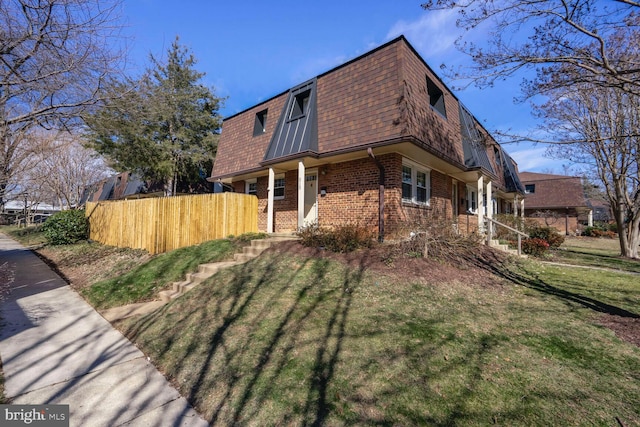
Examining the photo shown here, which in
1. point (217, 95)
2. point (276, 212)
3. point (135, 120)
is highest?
point (217, 95)

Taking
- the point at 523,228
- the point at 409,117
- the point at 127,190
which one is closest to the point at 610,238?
the point at 523,228

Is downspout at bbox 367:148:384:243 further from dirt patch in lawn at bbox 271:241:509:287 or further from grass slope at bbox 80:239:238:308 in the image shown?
grass slope at bbox 80:239:238:308

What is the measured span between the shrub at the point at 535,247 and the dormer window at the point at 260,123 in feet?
39.9

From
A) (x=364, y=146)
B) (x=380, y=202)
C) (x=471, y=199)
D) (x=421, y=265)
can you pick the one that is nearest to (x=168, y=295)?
(x=421, y=265)

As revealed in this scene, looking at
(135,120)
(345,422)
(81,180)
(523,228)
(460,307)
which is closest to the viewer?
(345,422)

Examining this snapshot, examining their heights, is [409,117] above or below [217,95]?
below

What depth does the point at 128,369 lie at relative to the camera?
3.77m

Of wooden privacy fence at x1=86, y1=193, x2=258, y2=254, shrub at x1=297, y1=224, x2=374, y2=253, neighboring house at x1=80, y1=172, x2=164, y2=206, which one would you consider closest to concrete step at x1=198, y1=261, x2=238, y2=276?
shrub at x1=297, y1=224, x2=374, y2=253

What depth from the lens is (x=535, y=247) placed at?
11.7m

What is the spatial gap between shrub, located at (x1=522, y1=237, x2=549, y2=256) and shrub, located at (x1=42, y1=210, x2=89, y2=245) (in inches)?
816

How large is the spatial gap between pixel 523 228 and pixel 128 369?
16.2 metres

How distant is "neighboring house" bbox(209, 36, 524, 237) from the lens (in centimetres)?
884

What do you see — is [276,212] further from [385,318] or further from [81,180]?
[81,180]

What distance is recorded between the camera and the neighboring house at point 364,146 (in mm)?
8844
